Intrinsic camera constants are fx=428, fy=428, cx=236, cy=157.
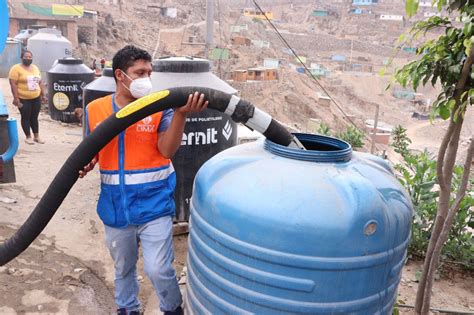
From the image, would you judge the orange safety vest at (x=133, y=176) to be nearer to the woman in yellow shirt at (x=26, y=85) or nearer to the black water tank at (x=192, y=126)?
the black water tank at (x=192, y=126)

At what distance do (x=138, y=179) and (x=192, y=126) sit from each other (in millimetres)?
1270

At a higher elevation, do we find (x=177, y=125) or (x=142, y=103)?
(x=142, y=103)

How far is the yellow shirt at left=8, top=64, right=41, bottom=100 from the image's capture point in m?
5.96

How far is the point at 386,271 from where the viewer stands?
61.1 inches

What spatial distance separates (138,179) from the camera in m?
2.10

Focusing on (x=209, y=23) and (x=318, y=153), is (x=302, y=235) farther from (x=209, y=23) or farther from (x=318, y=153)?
(x=209, y=23)

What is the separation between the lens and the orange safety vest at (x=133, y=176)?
6.89ft

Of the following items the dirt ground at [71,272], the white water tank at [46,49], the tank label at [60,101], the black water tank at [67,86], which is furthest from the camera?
the white water tank at [46,49]

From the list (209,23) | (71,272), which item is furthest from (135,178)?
(209,23)

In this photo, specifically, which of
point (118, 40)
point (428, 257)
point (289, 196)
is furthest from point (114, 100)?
point (118, 40)

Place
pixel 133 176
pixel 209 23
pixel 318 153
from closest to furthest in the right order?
pixel 318 153, pixel 133 176, pixel 209 23

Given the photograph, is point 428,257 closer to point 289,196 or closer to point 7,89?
point 289,196

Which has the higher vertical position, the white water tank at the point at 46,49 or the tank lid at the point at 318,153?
the white water tank at the point at 46,49

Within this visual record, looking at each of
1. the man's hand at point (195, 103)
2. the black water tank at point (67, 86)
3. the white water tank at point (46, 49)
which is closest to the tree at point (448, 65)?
the man's hand at point (195, 103)
